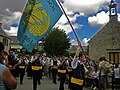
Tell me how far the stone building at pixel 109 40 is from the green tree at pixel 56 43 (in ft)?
96.1

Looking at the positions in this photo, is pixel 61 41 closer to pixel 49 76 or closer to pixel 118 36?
pixel 118 36

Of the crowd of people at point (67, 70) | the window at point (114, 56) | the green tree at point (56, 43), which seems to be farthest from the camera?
the green tree at point (56, 43)

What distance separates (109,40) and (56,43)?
32728 mm

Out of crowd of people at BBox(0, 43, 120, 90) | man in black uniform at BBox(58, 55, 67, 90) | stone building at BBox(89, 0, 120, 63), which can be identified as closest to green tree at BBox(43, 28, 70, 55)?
stone building at BBox(89, 0, 120, 63)

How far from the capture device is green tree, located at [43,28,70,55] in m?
65.4

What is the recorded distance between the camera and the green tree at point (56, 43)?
65438mm

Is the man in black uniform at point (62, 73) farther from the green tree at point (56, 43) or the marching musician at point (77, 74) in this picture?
the green tree at point (56, 43)

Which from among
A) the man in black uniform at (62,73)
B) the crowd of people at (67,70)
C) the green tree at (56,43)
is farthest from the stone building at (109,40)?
the green tree at (56,43)

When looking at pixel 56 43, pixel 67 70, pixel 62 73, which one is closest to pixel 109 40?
pixel 67 70

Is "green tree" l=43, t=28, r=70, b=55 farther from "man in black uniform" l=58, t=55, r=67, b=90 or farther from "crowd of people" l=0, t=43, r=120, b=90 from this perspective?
"man in black uniform" l=58, t=55, r=67, b=90

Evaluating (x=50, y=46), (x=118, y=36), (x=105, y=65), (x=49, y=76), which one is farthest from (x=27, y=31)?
(x=50, y=46)

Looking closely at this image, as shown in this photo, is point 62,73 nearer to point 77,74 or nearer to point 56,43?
point 77,74

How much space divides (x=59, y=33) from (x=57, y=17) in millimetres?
59979

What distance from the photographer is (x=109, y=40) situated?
3450 centimetres
